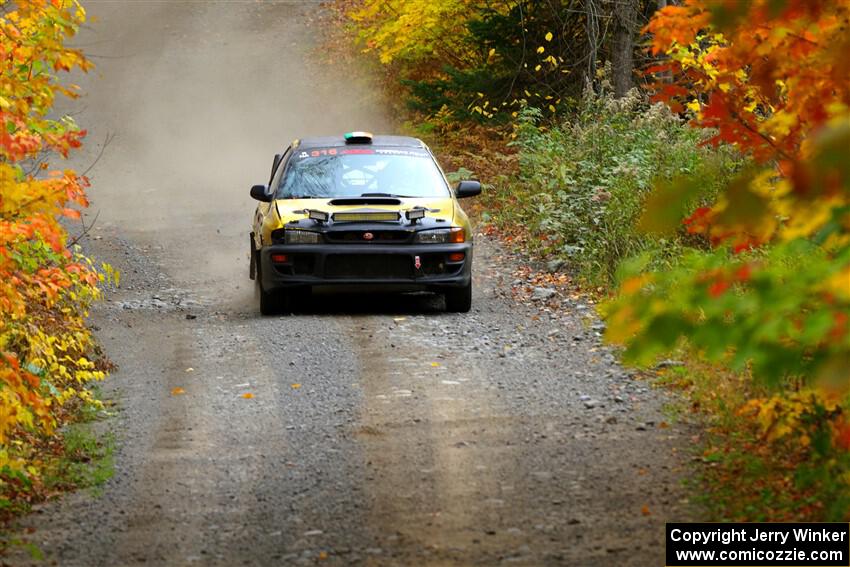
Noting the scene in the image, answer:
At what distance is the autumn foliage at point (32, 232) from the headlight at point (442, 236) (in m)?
3.24

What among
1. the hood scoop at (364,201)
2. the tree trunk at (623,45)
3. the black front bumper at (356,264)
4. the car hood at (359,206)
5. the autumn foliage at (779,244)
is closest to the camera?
the autumn foliage at (779,244)

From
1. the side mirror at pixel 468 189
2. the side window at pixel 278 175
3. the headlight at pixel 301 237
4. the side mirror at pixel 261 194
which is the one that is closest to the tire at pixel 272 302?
the headlight at pixel 301 237

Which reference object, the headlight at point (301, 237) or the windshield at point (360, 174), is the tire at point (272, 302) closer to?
the headlight at point (301, 237)

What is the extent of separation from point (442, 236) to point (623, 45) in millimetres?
9894

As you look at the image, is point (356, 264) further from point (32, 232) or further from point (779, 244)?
point (779, 244)

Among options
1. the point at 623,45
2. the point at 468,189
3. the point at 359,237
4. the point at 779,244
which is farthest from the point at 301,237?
the point at 623,45

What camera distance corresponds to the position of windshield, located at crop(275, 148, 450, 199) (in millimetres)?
12516

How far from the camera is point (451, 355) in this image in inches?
411

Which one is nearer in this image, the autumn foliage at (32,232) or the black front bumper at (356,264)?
the autumn foliage at (32,232)

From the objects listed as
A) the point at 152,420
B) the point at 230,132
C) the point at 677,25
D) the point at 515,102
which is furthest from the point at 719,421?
the point at 230,132

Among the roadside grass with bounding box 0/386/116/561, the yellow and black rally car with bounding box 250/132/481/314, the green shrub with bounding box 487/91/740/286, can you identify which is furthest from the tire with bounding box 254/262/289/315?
the green shrub with bounding box 487/91/740/286

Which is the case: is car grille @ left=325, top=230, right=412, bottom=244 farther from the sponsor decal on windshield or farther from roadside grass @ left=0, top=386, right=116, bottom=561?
roadside grass @ left=0, top=386, right=116, bottom=561

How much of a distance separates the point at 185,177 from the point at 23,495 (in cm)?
2012

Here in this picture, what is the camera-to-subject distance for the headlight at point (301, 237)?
38.4 feet
